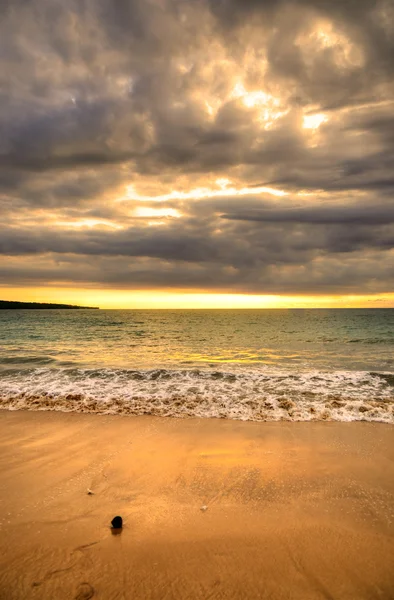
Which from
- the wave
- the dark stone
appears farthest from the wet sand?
the wave

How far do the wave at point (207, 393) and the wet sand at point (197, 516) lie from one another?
2.18 metres

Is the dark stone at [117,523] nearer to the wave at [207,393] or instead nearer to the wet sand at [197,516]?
the wet sand at [197,516]

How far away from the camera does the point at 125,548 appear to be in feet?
14.9

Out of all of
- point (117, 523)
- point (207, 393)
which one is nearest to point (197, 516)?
point (117, 523)

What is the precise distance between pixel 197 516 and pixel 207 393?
7.92 m

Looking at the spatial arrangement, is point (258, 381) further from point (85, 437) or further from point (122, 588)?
point (122, 588)

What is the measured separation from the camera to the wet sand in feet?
13.1

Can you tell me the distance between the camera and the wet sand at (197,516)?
13.1ft

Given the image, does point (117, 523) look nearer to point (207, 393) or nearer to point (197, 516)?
point (197, 516)

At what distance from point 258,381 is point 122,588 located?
39.1 ft

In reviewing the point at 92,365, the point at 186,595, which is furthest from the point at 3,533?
the point at 92,365

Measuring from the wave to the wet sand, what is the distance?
218 centimetres

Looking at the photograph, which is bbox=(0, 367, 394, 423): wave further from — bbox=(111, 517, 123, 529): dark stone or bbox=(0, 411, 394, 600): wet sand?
bbox=(111, 517, 123, 529): dark stone

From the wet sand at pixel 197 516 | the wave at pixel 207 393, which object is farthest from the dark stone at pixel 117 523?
the wave at pixel 207 393
